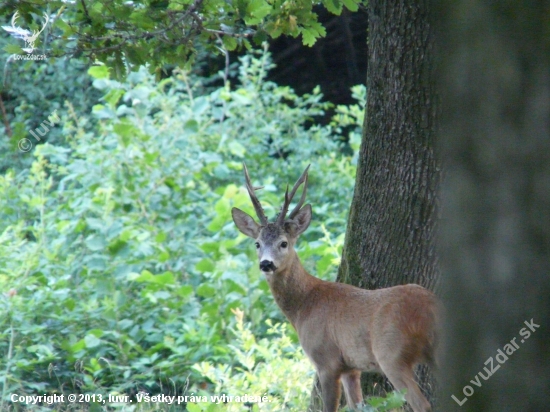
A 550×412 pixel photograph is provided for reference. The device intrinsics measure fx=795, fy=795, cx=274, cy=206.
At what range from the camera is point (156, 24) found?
491 centimetres

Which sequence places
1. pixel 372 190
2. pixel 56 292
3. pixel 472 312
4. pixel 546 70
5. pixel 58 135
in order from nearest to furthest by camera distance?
pixel 546 70 → pixel 472 312 → pixel 372 190 → pixel 56 292 → pixel 58 135

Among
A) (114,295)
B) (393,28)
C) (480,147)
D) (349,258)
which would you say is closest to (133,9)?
(393,28)

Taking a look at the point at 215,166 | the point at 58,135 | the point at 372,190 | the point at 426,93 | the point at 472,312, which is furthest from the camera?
the point at 58,135

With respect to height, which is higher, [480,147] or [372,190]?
[372,190]

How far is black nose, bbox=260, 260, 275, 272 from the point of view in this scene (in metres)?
5.21

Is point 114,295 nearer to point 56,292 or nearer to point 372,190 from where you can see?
point 56,292

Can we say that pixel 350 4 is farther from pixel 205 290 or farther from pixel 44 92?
pixel 44 92

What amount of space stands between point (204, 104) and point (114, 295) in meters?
3.22

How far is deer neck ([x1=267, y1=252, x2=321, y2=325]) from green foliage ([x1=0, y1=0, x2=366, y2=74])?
1.54 meters

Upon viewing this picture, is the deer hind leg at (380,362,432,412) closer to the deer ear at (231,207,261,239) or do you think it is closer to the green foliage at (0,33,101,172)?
the deer ear at (231,207,261,239)

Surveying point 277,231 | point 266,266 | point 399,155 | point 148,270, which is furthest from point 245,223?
point 148,270

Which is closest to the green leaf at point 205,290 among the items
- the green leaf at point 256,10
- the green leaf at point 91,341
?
the green leaf at point 91,341

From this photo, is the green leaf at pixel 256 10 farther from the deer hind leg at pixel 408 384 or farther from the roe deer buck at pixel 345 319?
the deer hind leg at pixel 408 384

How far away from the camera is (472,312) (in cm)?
175
